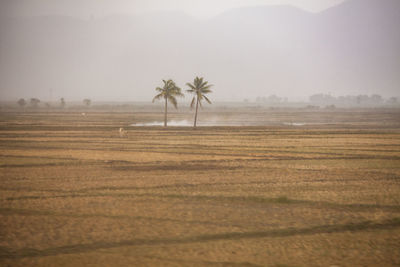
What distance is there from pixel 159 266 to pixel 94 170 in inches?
462

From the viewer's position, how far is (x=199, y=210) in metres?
11.5

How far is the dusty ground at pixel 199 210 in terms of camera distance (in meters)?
8.24

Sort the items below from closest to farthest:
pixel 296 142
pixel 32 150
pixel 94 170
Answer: pixel 94 170 < pixel 32 150 < pixel 296 142

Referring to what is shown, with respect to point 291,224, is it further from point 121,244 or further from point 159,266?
point 121,244

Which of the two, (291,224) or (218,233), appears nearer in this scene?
(218,233)

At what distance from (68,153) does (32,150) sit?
160 inches

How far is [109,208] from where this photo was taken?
38.0ft

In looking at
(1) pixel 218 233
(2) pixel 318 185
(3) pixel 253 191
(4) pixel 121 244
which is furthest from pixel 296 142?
(4) pixel 121 244

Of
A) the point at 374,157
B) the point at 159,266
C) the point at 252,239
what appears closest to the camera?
the point at 159,266

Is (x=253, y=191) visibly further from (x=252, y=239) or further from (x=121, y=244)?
(x=121, y=244)

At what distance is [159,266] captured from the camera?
762cm

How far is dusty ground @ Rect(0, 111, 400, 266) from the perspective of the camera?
8.24 meters

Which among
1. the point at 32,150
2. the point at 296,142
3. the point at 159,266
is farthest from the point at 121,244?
the point at 296,142

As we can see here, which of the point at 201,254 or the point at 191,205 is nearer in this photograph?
the point at 201,254
